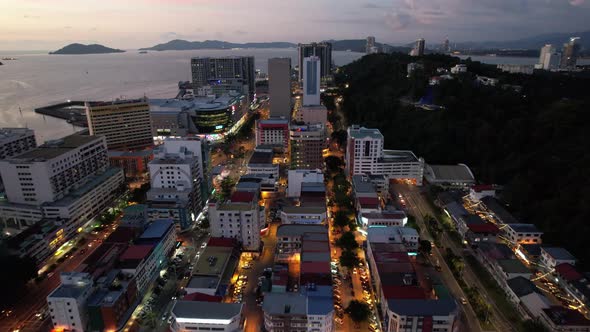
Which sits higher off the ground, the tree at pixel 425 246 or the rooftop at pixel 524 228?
the rooftop at pixel 524 228

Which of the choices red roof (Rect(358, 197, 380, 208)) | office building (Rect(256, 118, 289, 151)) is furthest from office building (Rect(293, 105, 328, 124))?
red roof (Rect(358, 197, 380, 208))

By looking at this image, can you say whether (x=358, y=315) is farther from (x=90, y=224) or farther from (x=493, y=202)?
(x=90, y=224)

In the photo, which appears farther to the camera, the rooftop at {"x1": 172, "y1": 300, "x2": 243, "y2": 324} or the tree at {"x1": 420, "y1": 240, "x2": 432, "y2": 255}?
the tree at {"x1": 420, "y1": 240, "x2": 432, "y2": 255}

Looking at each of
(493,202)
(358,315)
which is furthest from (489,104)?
(358,315)

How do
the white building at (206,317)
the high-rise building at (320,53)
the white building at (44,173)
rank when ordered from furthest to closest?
the high-rise building at (320,53)
the white building at (44,173)
the white building at (206,317)

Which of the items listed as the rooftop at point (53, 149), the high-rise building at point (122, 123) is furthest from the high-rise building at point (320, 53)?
the rooftop at point (53, 149)

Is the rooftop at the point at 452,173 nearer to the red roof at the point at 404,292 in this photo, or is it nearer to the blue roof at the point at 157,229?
the red roof at the point at 404,292

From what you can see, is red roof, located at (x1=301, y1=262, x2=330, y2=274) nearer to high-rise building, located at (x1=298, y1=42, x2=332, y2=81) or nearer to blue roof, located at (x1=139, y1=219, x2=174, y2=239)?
blue roof, located at (x1=139, y1=219, x2=174, y2=239)
